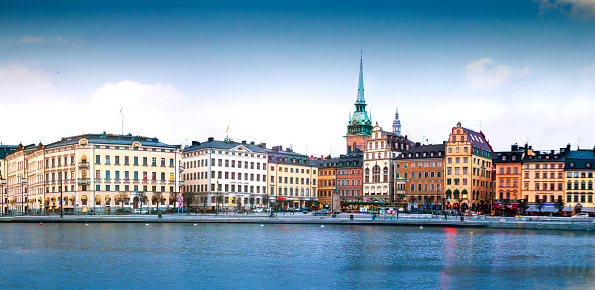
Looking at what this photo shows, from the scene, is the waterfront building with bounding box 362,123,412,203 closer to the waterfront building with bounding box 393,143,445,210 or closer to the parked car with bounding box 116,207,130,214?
the waterfront building with bounding box 393,143,445,210

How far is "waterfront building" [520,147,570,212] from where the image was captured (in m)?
128

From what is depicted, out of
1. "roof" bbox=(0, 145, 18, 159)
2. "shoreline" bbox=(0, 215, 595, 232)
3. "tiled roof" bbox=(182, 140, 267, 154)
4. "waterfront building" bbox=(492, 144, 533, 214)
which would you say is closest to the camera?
"shoreline" bbox=(0, 215, 595, 232)

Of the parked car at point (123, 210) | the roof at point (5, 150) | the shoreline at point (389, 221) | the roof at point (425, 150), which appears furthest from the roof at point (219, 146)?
the roof at point (5, 150)

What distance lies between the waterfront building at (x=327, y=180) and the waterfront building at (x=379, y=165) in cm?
1237

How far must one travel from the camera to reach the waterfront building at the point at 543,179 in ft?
421

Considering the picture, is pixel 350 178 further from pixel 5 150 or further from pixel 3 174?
pixel 5 150

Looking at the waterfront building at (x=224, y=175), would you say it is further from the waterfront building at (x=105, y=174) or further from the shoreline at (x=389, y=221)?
the shoreline at (x=389, y=221)

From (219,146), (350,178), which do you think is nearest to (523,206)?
(350,178)

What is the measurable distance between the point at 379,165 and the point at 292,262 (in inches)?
4296

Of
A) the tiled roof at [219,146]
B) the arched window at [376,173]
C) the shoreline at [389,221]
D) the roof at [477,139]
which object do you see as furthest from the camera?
the arched window at [376,173]

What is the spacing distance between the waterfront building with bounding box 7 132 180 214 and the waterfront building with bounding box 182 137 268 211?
373 inches

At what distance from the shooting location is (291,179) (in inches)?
6240

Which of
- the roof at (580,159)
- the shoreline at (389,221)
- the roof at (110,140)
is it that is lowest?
the shoreline at (389,221)

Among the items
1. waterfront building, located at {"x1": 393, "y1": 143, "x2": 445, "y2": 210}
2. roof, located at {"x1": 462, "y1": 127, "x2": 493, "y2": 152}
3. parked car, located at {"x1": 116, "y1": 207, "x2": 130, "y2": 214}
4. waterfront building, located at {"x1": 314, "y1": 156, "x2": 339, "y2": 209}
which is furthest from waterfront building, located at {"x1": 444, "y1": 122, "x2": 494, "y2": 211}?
parked car, located at {"x1": 116, "y1": 207, "x2": 130, "y2": 214}
